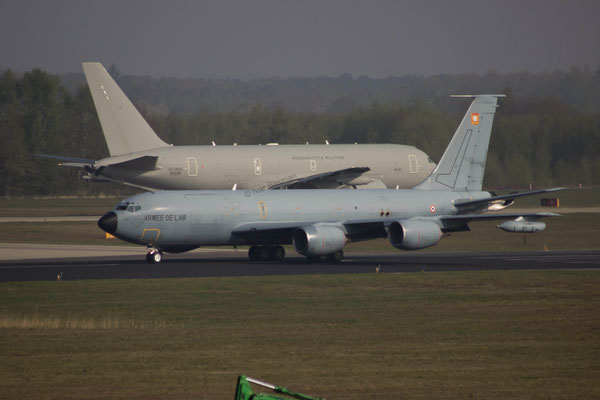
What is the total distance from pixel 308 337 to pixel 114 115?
44469 mm

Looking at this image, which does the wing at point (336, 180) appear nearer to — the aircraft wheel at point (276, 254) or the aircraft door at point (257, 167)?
the aircraft door at point (257, 167)

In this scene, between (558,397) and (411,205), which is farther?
(411,205)

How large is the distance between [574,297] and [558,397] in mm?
13426

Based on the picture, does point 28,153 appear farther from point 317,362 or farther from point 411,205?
point 317,362

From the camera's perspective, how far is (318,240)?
40.5 metres

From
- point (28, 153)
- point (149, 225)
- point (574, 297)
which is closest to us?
point (574, 297)

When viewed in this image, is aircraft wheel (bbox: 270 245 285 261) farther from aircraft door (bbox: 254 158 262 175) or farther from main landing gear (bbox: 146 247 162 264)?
aircraft door (bbox: 254 158 262 175)

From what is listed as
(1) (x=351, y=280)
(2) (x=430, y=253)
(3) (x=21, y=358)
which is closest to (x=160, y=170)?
(2) (x=430, y=253)

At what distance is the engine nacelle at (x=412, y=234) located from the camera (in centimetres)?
4094

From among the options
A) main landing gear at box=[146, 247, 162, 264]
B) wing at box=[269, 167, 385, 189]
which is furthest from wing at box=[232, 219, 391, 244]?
wing at box=[269, 167, 385, 189]

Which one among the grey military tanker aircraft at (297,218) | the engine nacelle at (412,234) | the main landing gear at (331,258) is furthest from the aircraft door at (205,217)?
the engine nacelle at (412,234)

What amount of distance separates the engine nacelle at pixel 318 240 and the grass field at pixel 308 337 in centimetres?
619

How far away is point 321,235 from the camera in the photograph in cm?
4069

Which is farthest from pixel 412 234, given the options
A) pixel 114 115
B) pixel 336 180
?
pixel 114 115
